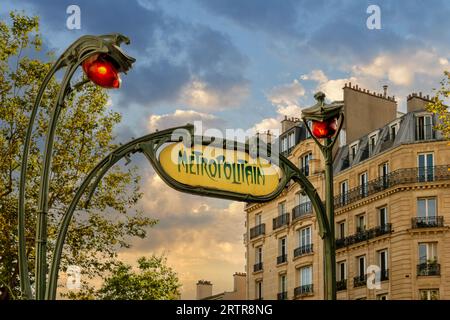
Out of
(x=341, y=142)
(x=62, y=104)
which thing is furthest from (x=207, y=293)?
(x=62, y=104)

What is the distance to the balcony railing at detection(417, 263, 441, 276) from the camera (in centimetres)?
4427

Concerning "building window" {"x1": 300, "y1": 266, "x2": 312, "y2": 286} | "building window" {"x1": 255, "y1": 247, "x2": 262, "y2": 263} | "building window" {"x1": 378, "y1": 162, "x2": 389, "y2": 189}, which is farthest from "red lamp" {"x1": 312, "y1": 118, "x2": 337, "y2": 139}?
"building window" {"x1": 255, "y1": 247, "x2": 262, "y2": 263}

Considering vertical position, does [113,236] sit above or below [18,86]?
below

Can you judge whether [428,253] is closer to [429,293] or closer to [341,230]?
[429,293]

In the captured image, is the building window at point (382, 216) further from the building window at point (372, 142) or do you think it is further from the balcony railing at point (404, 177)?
the building window at point (372, 142)

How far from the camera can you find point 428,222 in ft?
148

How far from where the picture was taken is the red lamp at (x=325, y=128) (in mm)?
10914

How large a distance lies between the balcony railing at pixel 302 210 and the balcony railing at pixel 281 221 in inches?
37.8

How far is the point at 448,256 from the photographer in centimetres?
4416

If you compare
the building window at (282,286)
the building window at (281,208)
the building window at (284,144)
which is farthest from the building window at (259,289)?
the building window at (284,144)

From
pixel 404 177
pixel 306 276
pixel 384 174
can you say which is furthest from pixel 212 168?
pixel 306 276

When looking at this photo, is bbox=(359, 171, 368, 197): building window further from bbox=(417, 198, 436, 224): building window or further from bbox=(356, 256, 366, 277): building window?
bbox=(417, 198, 436, 224): building window
